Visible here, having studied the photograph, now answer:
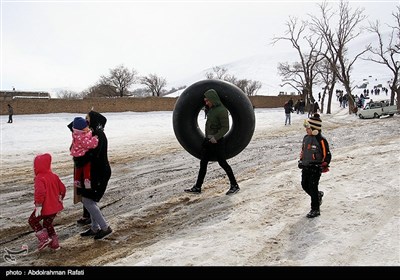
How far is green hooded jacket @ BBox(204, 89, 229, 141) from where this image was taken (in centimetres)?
601

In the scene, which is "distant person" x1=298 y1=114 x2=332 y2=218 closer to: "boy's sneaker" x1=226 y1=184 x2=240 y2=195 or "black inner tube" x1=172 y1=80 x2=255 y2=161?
"boy's sneaker" x1=226 y1=184 x2=240 y2=195

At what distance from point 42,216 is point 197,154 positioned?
3338 mm

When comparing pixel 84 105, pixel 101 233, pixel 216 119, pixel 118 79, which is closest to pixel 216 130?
pixel 216 119

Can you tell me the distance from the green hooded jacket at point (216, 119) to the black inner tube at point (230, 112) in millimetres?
700

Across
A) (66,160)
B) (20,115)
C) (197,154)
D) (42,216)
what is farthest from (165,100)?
(42,216)

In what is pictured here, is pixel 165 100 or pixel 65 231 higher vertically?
pixel 165 100

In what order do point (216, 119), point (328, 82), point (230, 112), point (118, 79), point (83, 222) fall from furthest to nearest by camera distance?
point (118, 79) < point (328, 82) < point (230, 112) < point (216, 119) < point (83, 222)

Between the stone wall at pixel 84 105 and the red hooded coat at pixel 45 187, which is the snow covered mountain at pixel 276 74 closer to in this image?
the stone wall at pixel 84 105

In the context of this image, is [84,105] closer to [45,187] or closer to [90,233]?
[90,233]

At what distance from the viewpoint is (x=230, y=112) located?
22.4 feet

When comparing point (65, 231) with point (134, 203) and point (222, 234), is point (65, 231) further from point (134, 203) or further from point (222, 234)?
point (222, 234)

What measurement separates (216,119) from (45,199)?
2.91 m

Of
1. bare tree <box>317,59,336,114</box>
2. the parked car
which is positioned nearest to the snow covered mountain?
bare tree <box>317,59,336,114</box>
